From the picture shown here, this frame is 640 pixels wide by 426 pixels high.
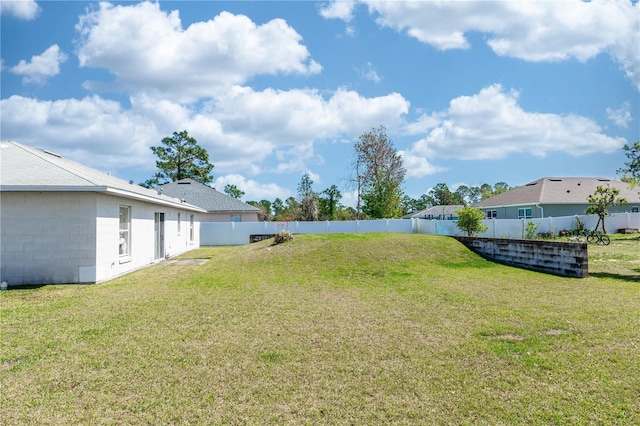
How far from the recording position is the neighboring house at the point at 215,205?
27.3 meters

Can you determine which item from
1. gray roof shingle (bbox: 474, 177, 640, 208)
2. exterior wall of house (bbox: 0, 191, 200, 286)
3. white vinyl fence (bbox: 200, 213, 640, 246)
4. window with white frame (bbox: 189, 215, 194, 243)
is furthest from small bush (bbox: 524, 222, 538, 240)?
exterior wall of house (bbox: 0, 191, 200, 286)

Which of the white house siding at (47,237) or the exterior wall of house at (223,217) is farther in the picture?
the exterior wall of house at (223,217)

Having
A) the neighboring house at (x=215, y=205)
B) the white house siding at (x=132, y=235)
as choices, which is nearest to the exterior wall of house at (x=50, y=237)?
the white house siding at (x=132, y=235)

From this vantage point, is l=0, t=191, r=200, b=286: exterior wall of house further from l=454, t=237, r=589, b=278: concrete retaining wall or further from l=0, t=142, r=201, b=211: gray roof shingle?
l=454, t=237, r=589, b=278: concrete retaining wall

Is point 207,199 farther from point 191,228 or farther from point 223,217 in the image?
point 191,228

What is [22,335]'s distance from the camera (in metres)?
5.30

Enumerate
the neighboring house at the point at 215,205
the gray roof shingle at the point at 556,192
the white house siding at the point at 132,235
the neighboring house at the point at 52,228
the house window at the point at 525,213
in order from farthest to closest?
1. the house window at the point at 525,213
2. the gray roof shingle at the point at 556,192
3. the neighboring house at the point at 215,205
4. the white house siding at the point at 132,235
5. the neighboring house at the point at 52,228

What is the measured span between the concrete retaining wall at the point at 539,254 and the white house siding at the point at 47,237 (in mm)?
12943

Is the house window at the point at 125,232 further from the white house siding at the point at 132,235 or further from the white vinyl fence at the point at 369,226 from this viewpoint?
the white vinyl fence at the point at 369,226

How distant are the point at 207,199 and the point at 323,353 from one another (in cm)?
2551

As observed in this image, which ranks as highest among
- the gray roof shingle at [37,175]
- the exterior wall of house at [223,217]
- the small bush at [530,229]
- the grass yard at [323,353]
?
the gray roof shingle at [37,175]

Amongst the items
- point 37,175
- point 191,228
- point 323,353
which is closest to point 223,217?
point 191,228

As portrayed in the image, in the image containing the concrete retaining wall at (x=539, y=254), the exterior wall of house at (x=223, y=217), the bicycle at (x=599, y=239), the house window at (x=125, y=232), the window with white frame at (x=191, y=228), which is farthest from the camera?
the exterior wall of house at (x=223, y=217)

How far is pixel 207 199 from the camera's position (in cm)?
2830
